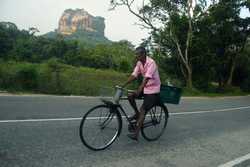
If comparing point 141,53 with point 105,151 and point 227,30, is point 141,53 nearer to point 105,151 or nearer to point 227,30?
point 105,151

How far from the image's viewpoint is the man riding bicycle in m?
6.48

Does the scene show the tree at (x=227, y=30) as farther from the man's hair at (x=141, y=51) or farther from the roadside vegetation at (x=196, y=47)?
the man's hair at (x=141, y=51)

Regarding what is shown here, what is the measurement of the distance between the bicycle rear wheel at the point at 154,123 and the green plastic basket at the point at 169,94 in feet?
0.85

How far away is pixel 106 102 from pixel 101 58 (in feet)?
199

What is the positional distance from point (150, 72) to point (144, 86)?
31cm

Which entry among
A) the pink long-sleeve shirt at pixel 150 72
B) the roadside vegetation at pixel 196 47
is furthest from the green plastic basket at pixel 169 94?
the roadside vegetation at pixel 196 47

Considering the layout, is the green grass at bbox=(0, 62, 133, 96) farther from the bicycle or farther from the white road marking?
the white road marking

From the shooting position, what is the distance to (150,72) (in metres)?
6.46

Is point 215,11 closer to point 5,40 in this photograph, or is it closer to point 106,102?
point 106,102

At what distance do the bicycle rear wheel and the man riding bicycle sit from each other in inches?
11.9

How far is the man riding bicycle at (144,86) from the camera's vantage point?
648cm

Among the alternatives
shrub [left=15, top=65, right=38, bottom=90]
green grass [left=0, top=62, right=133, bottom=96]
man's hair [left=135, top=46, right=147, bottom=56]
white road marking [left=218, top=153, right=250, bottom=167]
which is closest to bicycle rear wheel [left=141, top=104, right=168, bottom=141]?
man's hair [left=135, top=46, right=147, bottom=56]

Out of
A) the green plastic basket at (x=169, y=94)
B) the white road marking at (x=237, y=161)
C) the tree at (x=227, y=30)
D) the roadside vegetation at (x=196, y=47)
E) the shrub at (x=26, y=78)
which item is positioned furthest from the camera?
the tree at (x=227, y=30)

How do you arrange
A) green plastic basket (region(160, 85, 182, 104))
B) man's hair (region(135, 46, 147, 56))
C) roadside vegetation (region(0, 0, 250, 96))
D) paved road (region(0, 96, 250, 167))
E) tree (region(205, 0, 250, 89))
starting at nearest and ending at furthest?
1. paved road (region(0, 96, 250, 167))
2. man's hair (region(135, 46, 147, 56))
3. green plastic basket (region(160, 85, 182, 104))
4. roadside vegetation (region(0, 0, 250, 96))
5. tree (region(205, 0, 250, 89))
